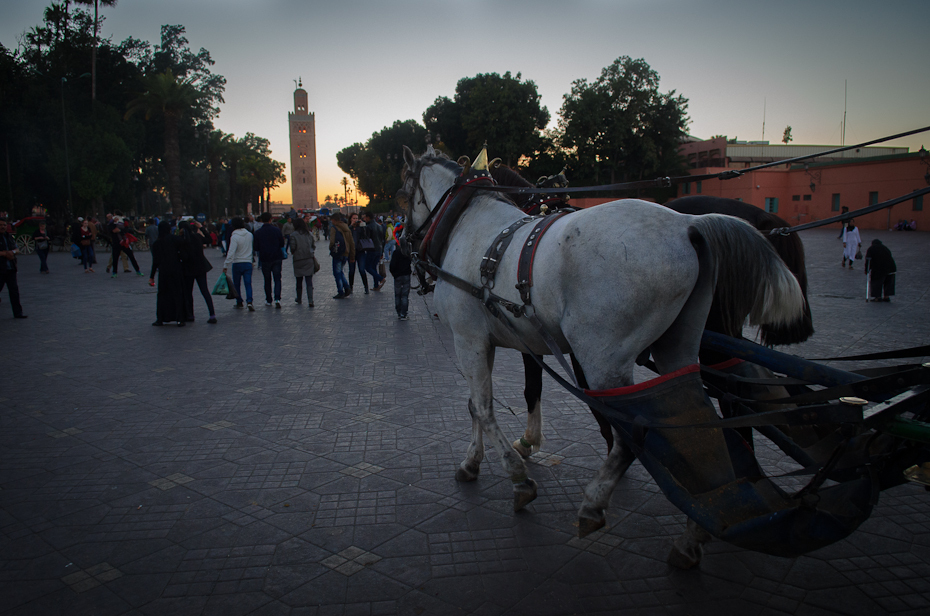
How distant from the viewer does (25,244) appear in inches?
1129

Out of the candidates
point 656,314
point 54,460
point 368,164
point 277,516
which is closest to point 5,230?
point 54,460

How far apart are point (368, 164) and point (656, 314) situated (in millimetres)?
79932

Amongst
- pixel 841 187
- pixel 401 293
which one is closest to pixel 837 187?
pixel 841 187

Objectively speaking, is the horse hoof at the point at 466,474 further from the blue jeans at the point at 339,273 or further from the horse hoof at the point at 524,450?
the blue jeans at the point at 339,273

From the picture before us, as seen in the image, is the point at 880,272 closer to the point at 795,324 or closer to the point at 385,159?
the point at 795,324

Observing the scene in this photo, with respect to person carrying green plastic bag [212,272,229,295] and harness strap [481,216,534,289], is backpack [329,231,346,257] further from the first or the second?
harness strap [481,216,534,289]

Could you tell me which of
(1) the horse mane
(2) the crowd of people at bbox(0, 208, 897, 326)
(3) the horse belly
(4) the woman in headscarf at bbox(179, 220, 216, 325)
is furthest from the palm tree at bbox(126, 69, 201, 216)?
(3) the horse belly

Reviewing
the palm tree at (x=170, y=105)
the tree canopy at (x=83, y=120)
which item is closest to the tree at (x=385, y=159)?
the tree canopy at (x=83, y=120)

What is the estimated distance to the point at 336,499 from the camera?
3.66 metres

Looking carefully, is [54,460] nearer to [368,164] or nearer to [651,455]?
[651,455]

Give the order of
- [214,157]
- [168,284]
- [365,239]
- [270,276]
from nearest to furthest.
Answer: [168,284] → [270,276] → [365,239] → [214,157]

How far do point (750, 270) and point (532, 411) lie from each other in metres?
1.93

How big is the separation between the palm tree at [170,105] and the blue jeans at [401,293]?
31.5 m

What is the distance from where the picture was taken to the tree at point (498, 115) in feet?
176
